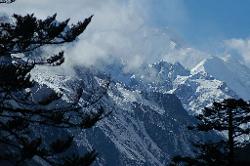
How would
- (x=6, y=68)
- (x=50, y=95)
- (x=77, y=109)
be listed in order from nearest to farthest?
(x=6, y=68), (x=77, y=109), (x=50, y=95)

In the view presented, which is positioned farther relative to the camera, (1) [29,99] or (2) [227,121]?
(2) [227,121]

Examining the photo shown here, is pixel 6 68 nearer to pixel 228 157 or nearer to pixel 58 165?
pixel 58 165

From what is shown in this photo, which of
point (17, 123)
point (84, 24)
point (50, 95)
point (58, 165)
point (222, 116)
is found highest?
point (222, 116)

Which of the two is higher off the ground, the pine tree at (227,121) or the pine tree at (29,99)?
the pine tree at (227,121)

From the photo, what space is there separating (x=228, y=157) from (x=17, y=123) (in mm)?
13749

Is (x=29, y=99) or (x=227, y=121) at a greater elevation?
(x=227, y=121)

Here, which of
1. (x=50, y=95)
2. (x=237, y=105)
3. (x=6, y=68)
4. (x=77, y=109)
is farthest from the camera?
(x=237, y=105)

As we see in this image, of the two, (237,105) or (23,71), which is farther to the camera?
(237,105)

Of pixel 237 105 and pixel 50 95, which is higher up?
pixel 237 105

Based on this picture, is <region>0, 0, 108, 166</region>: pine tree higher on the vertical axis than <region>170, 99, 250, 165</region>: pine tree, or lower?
lower

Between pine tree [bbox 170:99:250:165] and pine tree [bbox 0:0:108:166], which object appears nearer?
pine tree [bbox 0:0:108:166]

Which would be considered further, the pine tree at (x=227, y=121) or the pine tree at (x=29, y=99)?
the pine tree at (x=227, y=121)

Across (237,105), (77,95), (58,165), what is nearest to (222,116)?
(237,105)

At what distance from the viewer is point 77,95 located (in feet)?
79.6
